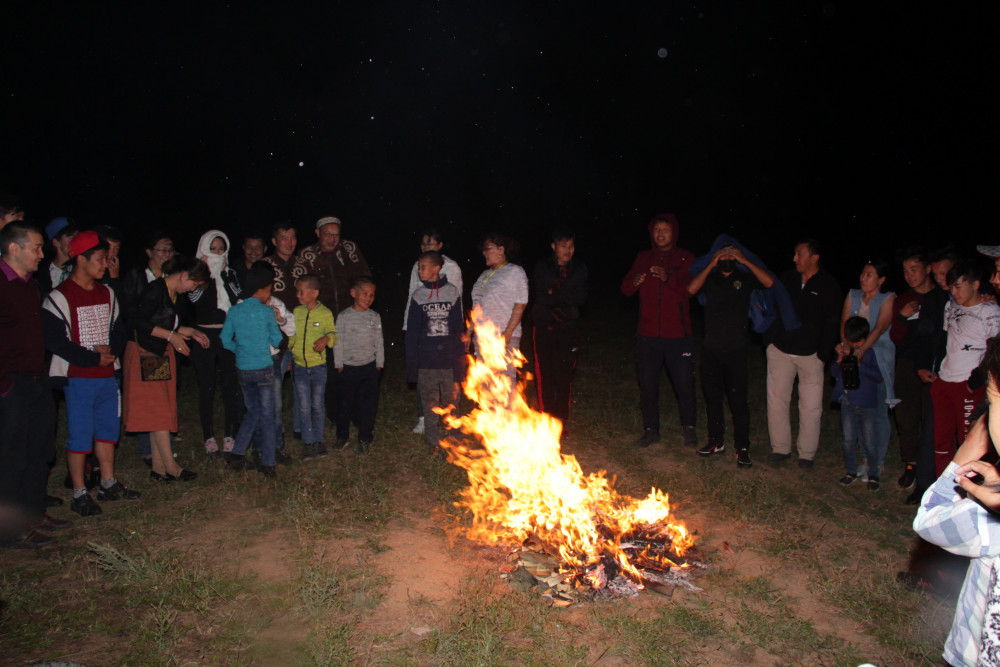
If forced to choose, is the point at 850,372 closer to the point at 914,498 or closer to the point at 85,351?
the point at 914,498

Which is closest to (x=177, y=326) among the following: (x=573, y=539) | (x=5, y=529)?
(x=5, y=529)

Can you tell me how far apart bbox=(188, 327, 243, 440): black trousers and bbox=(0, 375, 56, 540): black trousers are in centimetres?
180

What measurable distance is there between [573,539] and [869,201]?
3003 centimetres

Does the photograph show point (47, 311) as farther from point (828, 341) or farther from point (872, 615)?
point (828, 341)

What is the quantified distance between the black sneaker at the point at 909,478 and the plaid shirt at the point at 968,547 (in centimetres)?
468

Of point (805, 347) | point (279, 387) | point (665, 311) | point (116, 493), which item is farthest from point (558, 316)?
point (116, 493)

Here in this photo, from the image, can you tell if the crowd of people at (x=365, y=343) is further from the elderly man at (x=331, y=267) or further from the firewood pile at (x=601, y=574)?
the firewood pile at (x=601, y=574)

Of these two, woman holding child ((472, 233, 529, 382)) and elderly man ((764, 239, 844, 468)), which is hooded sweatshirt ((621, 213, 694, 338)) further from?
woman holding child ((472, 233, 529, 382))

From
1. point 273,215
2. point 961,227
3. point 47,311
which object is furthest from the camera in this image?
point 273,215

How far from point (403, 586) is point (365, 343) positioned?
11.5 ft

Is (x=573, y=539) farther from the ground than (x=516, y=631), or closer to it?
farther from the ground

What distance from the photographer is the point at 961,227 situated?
24.9m

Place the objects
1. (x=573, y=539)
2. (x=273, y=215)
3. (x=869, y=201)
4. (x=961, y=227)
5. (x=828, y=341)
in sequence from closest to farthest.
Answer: (x=573, y=539) → (x=828, y=341) → (x=961, y=227) → (x=869, y=201) → (x=273, y=215)

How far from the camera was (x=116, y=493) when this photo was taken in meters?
6.25
